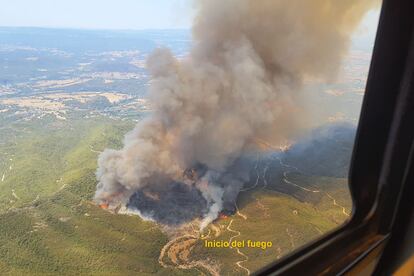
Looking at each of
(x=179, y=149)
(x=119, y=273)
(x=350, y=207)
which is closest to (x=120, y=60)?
(x=179, y=149)

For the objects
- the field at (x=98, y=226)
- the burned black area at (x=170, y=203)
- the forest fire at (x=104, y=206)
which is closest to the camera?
the field at (x=98, y=226)

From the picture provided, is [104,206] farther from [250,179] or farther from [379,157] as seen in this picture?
[379,157]

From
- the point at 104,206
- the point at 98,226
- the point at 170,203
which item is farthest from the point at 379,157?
the point at 104,206

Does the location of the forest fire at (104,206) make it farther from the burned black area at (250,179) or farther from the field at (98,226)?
the burned black area at (250,179)

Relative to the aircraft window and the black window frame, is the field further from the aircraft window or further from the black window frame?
the black window frame

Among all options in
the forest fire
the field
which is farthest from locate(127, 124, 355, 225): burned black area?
the forest fire

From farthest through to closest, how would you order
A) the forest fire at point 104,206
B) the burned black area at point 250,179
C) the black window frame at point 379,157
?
the forest fire at point 104,206 < the burned black area at point 250,179 < the black window frame at point 379,157


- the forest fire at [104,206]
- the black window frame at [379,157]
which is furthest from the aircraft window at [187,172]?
the black window frame at [379,157]

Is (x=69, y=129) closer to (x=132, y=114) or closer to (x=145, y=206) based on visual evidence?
(x=132, y=114)
